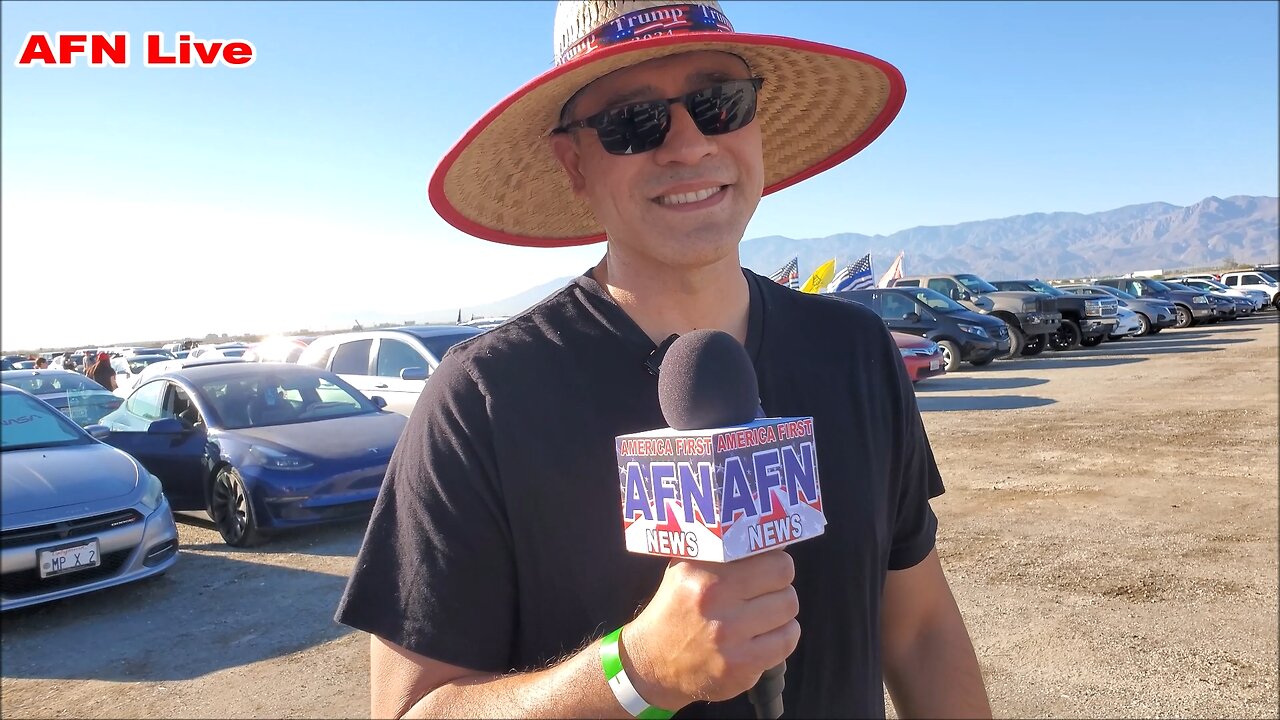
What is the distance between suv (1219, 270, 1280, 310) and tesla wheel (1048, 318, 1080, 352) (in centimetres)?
1705

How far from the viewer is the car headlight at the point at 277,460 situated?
6.22m

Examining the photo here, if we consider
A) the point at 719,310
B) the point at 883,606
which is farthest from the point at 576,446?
the point at 883,606

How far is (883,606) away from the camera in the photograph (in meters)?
1.64

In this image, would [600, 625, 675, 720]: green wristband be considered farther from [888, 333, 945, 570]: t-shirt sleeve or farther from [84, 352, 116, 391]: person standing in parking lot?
[84, 352, 116, 391]: person standing in parking lot

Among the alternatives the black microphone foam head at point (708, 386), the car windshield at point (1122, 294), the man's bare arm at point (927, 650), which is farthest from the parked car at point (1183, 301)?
the black microphone foam head at point (708, 386)

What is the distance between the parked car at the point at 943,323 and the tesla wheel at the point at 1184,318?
1493 centimetres

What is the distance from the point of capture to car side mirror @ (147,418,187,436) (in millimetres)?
6664

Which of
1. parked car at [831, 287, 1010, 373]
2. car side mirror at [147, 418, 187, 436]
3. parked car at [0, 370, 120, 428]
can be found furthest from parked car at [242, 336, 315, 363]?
parked car at [831, 287, 1010, 373]

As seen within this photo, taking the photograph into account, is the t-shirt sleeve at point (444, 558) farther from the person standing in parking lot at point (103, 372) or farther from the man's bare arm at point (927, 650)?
the person standing in parking lot at point (103, 372)

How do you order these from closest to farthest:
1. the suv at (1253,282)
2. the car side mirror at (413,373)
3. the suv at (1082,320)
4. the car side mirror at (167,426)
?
the car side mirror at (167,426) < the car side mirror at (413,373) < the suv at (1082,320) < the suv at (1253,282)

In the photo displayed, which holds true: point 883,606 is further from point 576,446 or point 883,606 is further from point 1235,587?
point 1235,587

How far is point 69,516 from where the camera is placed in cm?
493

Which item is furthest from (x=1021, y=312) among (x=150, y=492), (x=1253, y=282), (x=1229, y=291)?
(x=1253, y=282)

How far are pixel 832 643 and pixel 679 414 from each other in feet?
1.88
